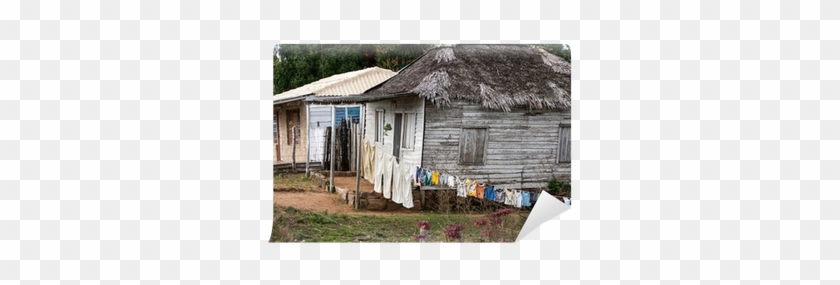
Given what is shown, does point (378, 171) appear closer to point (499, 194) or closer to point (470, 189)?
point (470, 189)

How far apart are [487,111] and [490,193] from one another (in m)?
0.84

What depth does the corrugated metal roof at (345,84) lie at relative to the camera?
7734 mm

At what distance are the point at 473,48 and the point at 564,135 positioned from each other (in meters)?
1.30

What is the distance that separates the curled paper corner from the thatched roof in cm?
94

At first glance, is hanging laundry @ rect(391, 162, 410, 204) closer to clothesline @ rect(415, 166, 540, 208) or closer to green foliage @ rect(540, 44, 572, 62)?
clothesline @ rect(415, 166, 540, 208)

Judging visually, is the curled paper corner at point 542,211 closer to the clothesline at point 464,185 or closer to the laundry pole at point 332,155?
the clothesline at point 464,185

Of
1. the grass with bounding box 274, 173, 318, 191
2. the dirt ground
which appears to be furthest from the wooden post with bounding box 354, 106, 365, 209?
the grass with bounding box 274, 173, 318, 191

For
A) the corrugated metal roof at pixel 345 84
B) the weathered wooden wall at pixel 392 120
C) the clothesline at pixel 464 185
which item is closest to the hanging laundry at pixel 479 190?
the clothesline at pixel 464 185

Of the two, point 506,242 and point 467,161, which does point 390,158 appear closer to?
point 467,161

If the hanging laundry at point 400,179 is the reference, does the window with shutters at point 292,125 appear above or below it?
above

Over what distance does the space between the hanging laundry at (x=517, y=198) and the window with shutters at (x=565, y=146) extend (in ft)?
1.73

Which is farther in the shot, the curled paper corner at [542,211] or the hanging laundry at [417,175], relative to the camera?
the curled paper corner at [542,211]

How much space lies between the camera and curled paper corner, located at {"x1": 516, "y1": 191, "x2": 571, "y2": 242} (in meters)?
7.89

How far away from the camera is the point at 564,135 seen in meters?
7.86
